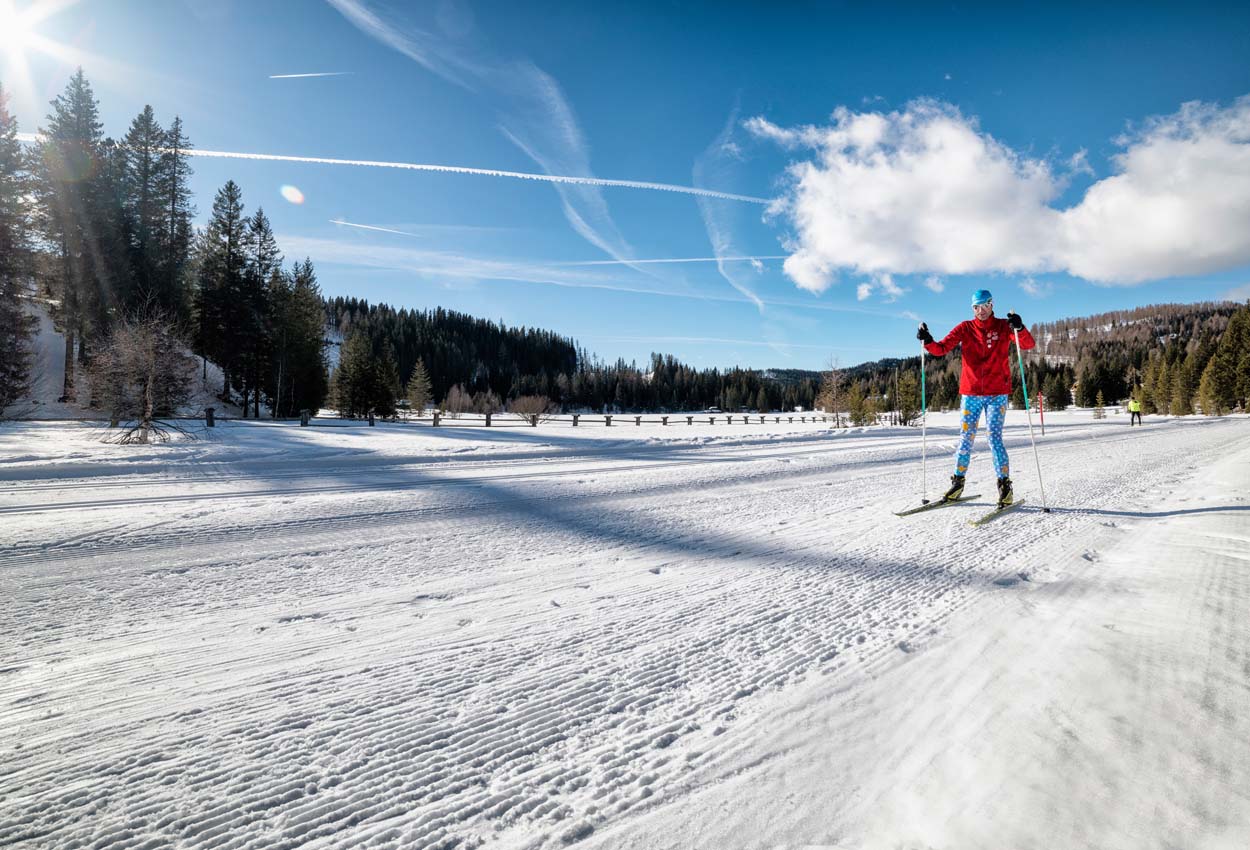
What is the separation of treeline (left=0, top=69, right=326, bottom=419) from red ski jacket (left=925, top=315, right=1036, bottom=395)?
22.8m

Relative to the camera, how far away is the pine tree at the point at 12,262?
21578 mm

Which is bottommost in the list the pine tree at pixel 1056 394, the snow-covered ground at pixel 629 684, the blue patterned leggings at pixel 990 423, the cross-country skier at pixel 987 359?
the snow-covered ground at pixel 629 684

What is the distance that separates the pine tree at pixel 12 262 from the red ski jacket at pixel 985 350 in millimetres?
34247

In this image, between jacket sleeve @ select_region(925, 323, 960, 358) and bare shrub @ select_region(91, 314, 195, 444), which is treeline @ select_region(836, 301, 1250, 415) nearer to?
jacket sleeve @ select_region(925, 323, 960, 358)

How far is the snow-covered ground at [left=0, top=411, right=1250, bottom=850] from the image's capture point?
4.51 ft

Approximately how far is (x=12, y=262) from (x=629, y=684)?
3668 cm

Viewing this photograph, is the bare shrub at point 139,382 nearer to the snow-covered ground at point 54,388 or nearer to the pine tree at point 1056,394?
the snow-covered ground at point 54,388

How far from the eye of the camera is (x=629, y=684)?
2.05 m

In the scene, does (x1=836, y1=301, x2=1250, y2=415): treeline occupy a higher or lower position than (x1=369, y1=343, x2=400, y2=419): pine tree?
higher

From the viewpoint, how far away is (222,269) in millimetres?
34969

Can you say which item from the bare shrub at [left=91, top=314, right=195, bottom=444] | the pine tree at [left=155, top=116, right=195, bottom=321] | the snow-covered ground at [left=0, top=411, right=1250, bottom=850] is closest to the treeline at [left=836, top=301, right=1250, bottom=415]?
the snow-covered ground at [left=0, top=411, right=1250, bottom=850]

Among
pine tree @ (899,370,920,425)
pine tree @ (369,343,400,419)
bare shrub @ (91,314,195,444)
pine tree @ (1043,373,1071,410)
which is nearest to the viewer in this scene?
bare shrub @ (91,314,195,444)

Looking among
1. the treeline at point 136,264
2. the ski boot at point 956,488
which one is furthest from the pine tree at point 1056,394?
the treeline at point 136,264

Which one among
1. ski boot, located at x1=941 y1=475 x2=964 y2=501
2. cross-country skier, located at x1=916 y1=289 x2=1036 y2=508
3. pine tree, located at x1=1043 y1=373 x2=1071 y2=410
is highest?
pine tree, located at x1=1043 y1=373 x2=1071 y2=410
